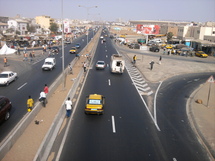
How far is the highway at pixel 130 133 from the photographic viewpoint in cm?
1128

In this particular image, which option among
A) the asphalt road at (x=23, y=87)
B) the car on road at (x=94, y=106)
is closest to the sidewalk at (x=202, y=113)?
the car on road at (x=94, y=106)

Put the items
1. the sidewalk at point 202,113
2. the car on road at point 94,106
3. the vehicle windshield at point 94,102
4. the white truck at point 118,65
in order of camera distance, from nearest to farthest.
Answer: the sidewalk at point 202,113 → the car on road at point 94,106 → the vehicle windshield at point 94,102 → the white truck at point 118,65

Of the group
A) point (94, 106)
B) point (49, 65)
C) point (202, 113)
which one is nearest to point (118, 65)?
point (49, 65)

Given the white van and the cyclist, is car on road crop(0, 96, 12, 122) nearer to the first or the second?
the cyclist

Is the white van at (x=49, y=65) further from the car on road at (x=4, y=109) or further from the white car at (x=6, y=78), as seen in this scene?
the car on road at (x=4, y=109)

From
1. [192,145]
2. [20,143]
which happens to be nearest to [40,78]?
[20,143]

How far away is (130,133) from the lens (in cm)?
1357

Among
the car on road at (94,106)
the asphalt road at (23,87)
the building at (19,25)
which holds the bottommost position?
the asphalt road at (23,87)

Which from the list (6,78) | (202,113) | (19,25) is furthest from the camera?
(19,25)

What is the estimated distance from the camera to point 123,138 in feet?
42.3

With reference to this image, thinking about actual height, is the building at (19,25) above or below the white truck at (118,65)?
above

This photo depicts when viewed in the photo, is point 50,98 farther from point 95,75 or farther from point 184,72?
point 184,72

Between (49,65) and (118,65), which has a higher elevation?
(118,65)

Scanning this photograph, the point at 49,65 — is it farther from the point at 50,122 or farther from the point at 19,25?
the point at 19,25
